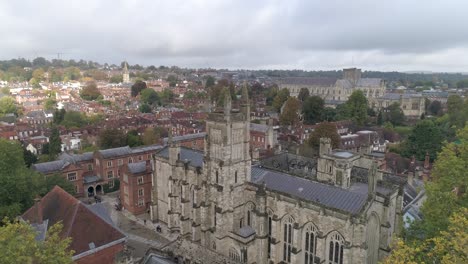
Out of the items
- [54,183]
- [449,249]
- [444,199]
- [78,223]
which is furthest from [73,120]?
[449,249]

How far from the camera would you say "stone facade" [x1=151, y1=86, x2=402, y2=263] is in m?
26.5

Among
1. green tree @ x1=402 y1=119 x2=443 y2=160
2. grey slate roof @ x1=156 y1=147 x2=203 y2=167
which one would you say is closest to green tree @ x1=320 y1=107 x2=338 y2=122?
green tree @ x1=402 y1=119 x2=443 y2=160

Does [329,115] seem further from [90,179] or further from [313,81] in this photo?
[90,179]

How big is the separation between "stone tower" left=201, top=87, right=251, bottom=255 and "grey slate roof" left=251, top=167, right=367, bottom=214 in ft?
7.63

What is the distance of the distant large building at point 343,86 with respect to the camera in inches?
5669

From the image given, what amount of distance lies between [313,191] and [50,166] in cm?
4054

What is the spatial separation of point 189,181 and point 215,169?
7.35 meters

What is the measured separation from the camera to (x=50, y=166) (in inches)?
1975

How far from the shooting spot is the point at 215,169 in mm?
A: 32094

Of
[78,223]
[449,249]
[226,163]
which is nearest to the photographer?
[449,249]

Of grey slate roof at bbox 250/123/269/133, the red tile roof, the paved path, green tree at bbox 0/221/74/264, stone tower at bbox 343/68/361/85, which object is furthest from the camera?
stone tower at bbox 343/68/361/85

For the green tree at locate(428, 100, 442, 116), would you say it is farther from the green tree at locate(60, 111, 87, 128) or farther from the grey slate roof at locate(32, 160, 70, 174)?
the grey slate roof at locate(32, 160, 70, 174)

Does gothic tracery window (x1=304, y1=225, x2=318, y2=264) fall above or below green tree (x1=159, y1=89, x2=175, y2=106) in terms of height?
below

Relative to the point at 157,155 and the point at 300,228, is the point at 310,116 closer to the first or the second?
the point at 157,155
